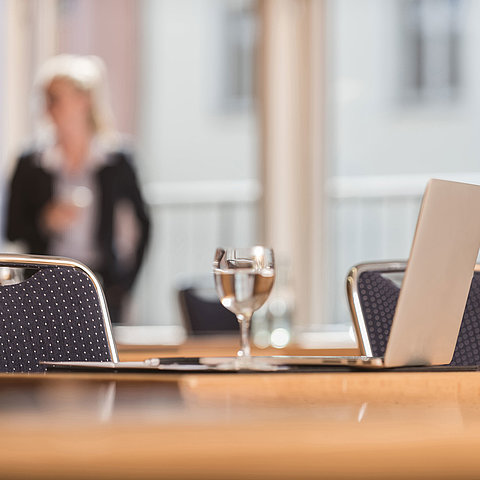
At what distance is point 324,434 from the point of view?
0.35 meters

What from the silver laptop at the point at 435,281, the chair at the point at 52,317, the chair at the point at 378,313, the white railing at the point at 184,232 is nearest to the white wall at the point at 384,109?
the white railing at the point at 184,232

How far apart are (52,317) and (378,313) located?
0.53 metres

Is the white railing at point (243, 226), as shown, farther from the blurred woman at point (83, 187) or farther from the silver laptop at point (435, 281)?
the silver laptop at point (435, 281)

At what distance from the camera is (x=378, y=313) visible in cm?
148

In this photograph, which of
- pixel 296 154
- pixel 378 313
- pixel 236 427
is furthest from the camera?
pixel 296 154

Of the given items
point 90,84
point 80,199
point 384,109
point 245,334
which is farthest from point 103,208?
point 245,334

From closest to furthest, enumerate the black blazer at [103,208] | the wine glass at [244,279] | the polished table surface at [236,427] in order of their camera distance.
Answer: the polished table surface at [236,427] → the wine glass at [244,279] → the black blazer at [103,208]

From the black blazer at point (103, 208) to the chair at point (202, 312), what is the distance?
2.57ft

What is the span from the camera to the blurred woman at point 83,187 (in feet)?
11.5

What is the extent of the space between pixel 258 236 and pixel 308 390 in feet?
13.0

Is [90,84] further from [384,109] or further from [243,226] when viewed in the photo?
[243,226]

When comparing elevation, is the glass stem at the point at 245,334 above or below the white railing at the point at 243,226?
above

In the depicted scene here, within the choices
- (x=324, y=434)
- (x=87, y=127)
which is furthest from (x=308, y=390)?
(x=87, y=127)

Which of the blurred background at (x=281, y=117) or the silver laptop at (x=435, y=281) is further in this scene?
the blurred background at (x=281, y=117)
